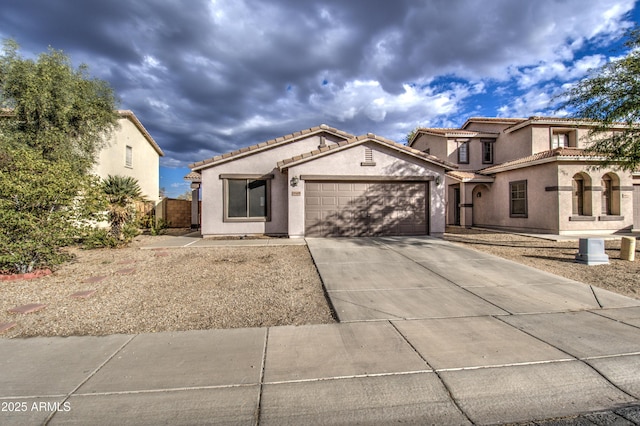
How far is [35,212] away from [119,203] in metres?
4.23

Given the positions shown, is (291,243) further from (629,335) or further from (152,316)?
(629,335)

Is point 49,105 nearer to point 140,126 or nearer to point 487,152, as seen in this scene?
point 140,126

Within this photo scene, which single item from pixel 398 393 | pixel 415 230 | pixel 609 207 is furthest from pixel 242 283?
pixel 609 207

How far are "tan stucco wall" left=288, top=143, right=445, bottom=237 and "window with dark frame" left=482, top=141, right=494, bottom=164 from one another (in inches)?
403

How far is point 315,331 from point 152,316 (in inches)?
95.4

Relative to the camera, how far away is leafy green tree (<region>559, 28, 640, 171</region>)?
328 inches

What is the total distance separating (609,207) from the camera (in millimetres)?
13945

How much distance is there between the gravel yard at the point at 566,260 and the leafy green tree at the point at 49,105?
16422mm

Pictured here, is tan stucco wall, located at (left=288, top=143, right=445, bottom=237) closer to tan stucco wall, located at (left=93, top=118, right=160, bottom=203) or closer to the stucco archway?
the stucco archway

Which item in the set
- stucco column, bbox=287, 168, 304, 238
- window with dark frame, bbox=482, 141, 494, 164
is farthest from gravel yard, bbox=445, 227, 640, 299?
window with dark frame, bbox=482, 141, 494, 164

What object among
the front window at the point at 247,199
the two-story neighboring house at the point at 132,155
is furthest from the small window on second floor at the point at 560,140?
the two-story neighboring house at the point at 132,155

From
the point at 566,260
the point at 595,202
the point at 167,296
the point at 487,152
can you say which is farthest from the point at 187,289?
the point at 487,152

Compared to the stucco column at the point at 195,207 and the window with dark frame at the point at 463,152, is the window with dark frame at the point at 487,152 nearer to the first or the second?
the window with dark frame at the point at 463,152

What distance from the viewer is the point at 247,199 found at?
1261 cm
